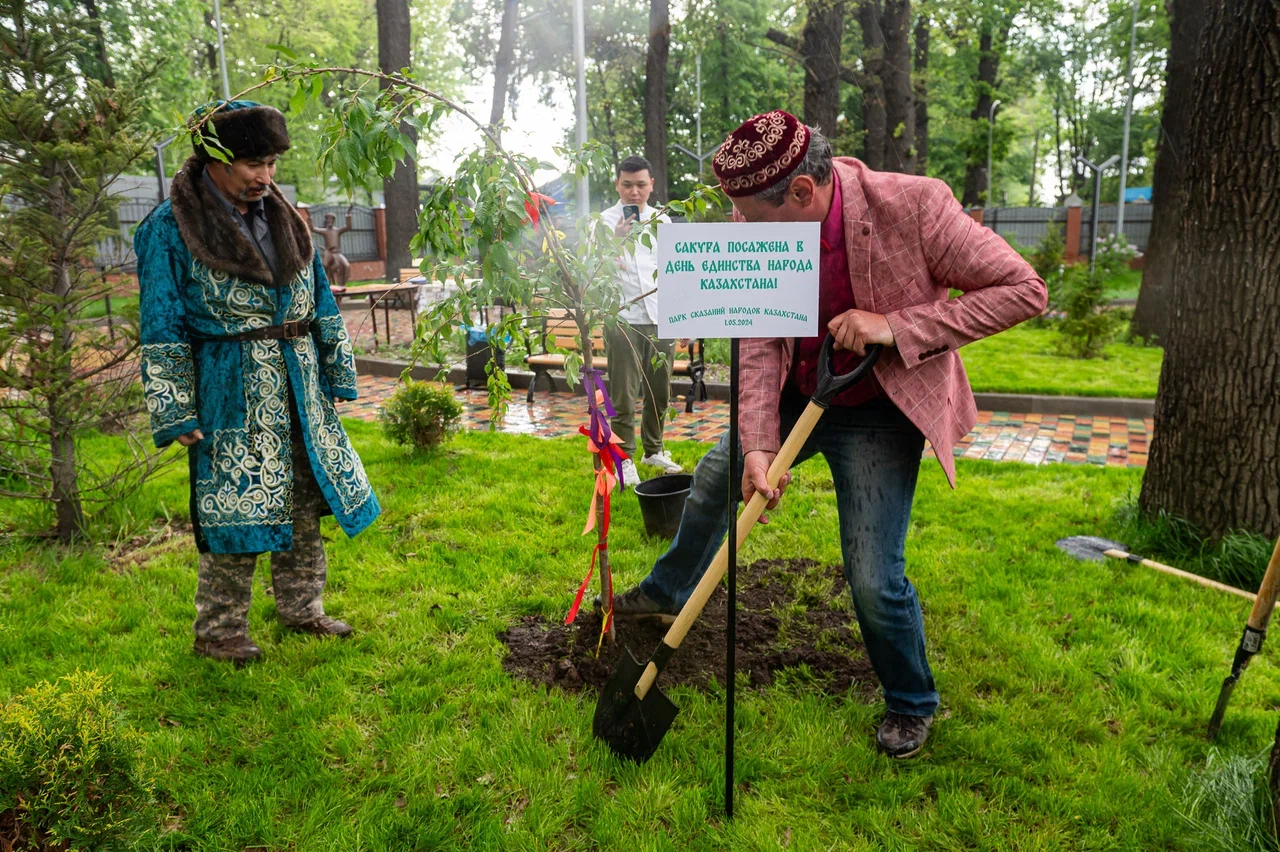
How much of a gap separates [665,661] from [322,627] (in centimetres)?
179

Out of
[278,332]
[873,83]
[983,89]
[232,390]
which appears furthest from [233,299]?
[983,89]

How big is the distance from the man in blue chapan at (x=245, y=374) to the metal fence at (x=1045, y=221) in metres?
32.1

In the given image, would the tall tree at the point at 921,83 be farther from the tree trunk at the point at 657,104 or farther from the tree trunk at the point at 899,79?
the tree trunk at the point at 657,104

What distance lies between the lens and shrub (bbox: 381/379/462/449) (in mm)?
6320

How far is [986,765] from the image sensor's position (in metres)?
2.85

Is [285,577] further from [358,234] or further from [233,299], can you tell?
[358,234]

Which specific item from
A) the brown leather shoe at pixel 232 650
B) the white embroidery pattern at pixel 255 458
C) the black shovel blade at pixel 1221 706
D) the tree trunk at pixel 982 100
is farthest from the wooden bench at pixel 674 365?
the tree trunk at pixel 982 100

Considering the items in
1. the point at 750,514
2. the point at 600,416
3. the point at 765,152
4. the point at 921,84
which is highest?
the point at 921,84

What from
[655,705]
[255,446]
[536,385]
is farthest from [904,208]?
[536,385]

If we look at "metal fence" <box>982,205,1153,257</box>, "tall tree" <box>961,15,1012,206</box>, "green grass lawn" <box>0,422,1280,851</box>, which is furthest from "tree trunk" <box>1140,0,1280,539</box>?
"metal fence" <box>982,205,1153,257</box>

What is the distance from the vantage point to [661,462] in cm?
634

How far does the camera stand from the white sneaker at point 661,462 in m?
6.23

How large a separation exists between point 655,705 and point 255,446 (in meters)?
1.84

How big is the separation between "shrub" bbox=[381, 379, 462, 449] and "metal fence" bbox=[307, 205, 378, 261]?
24611 mm
